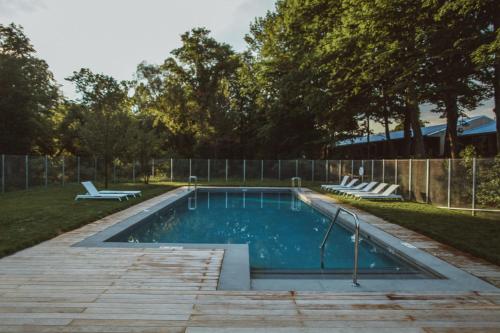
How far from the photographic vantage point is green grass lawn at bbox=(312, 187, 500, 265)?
6230 mm

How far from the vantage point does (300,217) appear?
40.0 ft

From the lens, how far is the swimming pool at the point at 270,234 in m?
6.37

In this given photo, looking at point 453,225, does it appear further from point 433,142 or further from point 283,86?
point 433,142

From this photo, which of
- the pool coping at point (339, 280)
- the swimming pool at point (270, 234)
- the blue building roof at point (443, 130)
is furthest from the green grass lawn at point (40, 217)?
the blue building roof at point (443, 130)

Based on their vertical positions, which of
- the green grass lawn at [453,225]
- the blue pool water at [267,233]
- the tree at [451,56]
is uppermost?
the tree at [451,56]

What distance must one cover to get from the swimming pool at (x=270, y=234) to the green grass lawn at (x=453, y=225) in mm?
1178

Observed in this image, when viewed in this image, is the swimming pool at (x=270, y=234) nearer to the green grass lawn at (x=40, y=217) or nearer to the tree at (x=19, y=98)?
the green grass lawn at (x=40, y=217)

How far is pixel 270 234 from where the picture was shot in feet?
31.4

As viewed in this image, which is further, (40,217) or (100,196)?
(100,196)

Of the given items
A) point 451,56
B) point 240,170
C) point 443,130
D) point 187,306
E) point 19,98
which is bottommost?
point 187,306

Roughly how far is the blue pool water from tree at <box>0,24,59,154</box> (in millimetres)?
15827

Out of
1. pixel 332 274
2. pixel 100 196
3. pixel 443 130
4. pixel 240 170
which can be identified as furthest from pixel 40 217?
pixel 443 130

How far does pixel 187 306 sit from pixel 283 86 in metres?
24.8

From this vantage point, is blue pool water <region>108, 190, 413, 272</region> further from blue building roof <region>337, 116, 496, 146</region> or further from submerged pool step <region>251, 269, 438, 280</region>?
blue building roof <region>337, 116, 496, 146</region>
